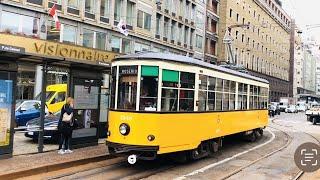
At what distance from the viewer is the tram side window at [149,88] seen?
11.9m

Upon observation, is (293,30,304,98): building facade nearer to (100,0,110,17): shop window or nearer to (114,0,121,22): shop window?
(114,0,121,22): shop window

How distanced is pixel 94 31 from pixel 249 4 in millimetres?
47020

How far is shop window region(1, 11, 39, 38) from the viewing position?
93.7 feet

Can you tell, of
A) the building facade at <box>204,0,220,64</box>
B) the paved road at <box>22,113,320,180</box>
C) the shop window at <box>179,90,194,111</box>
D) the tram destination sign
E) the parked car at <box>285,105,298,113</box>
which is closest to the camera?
the tram destination sign

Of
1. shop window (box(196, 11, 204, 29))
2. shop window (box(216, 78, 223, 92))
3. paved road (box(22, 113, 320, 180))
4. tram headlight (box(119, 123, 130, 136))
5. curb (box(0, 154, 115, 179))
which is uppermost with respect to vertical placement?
shop window (box(196, 11, 204, 29))

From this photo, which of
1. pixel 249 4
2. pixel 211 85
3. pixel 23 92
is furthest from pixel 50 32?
pixel 249 4

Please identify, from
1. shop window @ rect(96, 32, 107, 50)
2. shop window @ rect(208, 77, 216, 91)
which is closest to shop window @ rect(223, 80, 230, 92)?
shop window @ rect(208, 77, 216, 91)

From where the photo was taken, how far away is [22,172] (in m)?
10.6

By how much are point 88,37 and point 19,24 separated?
22.3ft

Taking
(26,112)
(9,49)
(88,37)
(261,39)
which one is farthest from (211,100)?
(261,39)

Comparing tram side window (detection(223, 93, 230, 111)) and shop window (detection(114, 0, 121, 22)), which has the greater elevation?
shop window (detection(114, 0, 121, 22))

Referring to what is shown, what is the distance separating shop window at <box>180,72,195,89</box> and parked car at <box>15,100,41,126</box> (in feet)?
34.1

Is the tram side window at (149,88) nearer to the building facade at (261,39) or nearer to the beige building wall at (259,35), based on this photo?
the beige building wall at (259,35)

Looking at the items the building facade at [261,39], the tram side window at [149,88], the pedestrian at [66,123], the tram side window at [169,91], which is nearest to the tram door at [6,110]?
the pedestrian at [66,123]
